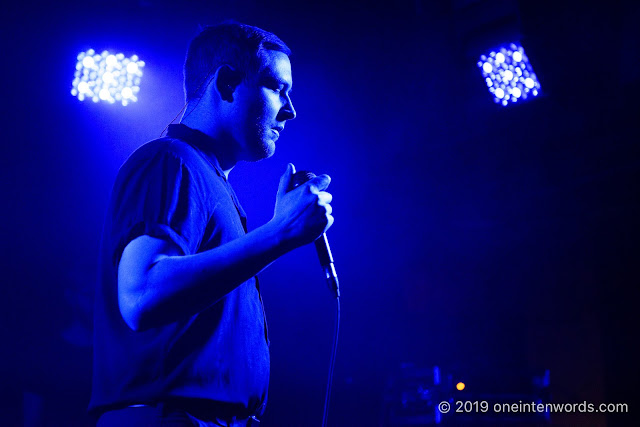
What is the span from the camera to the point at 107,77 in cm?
358

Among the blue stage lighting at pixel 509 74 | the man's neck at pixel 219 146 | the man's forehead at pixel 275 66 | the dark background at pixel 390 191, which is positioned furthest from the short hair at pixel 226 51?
the blue stage lighting at pixel 509 74

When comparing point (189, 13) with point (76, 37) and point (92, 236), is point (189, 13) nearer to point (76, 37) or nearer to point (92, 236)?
point (76, 37)

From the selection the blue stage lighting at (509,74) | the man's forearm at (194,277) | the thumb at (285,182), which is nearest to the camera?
the man's forearm at (194,277)

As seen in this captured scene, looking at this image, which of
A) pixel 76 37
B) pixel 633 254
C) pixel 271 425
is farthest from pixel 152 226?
pixel 633 254

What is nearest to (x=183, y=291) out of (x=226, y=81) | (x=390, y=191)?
(x=226, y=81)

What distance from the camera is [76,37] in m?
3.52

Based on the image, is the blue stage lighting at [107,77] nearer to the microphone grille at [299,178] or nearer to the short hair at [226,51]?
the short hair at [226,51]

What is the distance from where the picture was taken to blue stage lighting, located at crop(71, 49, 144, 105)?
3543mm

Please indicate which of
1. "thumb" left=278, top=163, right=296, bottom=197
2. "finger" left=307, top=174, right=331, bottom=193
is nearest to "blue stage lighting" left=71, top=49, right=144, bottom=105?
"thumb" left=278, top=163, right=296, bottom=197

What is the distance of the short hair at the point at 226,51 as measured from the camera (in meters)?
1.54

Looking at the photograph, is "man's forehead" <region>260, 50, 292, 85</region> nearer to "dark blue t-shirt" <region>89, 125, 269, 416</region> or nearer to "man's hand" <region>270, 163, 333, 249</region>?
"dark blue t-shirt" <region>89, 125, 269, 416</region>

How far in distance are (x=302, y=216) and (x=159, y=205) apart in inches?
10.8

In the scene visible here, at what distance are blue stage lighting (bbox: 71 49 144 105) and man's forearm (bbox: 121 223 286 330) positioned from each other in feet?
9.33

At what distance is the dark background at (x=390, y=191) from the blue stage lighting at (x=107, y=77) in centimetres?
5
